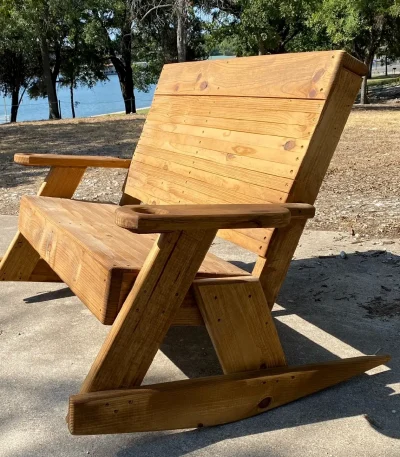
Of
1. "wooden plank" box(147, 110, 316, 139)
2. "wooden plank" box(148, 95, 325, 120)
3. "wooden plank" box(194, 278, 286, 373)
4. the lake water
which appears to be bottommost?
the lake water

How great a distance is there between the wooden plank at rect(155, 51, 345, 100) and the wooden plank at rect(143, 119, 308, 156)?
18cm

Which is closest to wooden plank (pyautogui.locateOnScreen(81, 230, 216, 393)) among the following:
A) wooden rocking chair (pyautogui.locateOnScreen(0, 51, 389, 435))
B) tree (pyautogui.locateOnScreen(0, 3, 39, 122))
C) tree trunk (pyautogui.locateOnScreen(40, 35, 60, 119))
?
wooden rocking chair (pyautogui.locateOnScreen(0, 51, 389, 435))

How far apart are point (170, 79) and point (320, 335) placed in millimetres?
1715

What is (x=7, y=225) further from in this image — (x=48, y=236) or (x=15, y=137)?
(x=15, y=137)

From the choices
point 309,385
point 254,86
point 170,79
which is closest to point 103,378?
point 309,385

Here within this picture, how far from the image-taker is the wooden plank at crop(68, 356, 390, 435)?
7.02 feet

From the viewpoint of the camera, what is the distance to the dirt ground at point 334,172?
530 cm

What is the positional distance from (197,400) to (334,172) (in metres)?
5.62

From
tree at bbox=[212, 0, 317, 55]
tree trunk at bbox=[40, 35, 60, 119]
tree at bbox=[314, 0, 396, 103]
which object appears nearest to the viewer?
tree at bbox=[314, 0, 396, 103]

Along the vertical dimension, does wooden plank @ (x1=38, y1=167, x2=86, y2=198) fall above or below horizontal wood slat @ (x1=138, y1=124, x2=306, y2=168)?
below

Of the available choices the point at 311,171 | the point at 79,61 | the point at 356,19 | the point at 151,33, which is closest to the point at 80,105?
the point at 79,61

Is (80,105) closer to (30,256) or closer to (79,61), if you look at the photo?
(79,61)

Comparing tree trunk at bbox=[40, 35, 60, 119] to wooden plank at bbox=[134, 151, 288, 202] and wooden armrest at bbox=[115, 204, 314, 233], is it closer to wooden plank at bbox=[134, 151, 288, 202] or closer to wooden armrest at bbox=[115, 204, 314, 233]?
wooden plank at bbox=[134, 151, 288, 202]

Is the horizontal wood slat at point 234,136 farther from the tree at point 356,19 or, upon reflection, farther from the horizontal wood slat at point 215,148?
the tree at point 356,19
